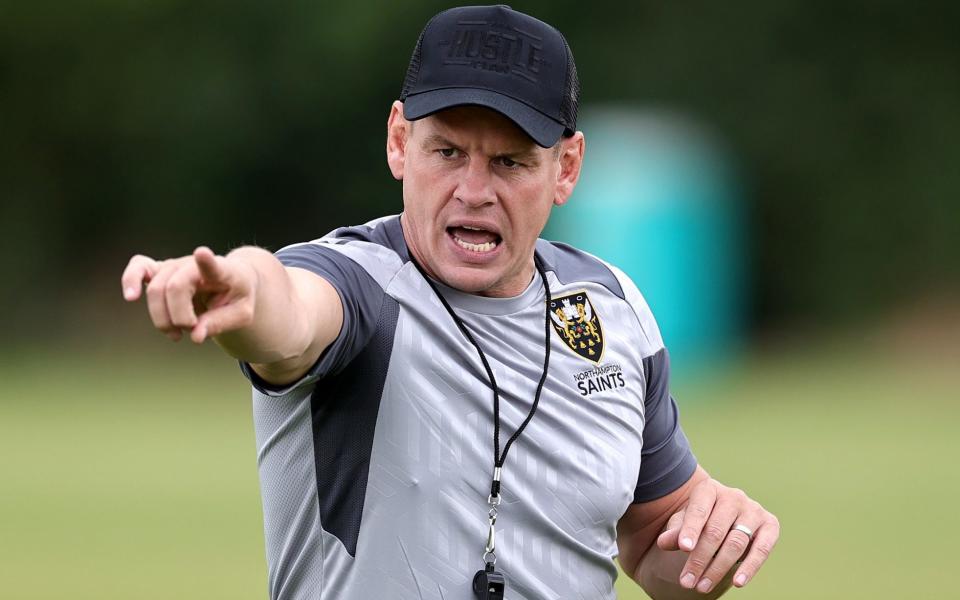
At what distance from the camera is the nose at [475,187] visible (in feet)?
10.3

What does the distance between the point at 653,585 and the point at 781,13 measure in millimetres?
18614

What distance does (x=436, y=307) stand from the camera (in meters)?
3.12

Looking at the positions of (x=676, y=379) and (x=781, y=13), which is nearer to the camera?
(x=676, y=379)

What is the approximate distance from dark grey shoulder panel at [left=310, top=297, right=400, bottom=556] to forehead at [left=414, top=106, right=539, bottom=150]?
0.49 metres

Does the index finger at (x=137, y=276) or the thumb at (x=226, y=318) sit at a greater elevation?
the index finger at (x=137, y=276)

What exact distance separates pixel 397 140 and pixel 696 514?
3.53ft

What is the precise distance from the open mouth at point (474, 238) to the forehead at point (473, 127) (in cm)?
19

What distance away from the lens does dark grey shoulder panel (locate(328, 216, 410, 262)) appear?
319 centimetres

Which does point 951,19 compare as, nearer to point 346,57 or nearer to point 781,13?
point 781,13

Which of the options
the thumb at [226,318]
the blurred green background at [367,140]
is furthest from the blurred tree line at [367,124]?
the thumb at [226,318]

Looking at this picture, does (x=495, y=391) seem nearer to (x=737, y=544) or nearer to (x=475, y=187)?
(x=475, y=187)

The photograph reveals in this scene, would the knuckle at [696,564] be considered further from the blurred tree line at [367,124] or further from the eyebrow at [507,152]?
the blurred tree line at [367,124]

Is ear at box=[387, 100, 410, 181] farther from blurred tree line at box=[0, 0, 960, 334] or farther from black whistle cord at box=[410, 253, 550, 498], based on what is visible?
blurred tree line at box=[0, 0, 960, 334]

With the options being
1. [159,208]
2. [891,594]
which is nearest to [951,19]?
[159,208]
